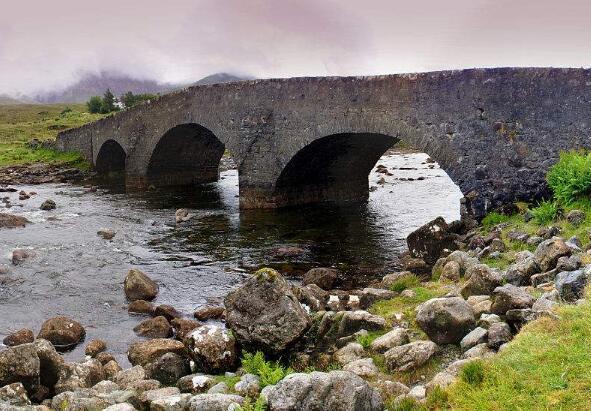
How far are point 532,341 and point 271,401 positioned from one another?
256 centimetres

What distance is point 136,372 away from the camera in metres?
8.41

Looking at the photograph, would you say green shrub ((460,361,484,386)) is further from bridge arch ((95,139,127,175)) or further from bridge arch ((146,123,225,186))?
bridge arch ((95,139,127,175))

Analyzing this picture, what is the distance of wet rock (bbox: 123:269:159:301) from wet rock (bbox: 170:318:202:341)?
2.21 meters

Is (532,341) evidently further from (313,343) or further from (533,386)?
(313,343)

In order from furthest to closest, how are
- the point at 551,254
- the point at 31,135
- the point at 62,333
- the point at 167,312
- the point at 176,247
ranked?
the point at 31,135, the point at 176,247, the point at 167,312, the point at 62,333, the point at 551,254

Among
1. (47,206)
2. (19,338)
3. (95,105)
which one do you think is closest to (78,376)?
(19,338)

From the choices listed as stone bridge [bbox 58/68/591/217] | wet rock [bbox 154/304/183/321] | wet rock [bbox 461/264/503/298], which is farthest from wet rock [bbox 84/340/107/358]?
stone bridge [bbox 58/68/591/217]

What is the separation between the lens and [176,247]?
18281 millimetres

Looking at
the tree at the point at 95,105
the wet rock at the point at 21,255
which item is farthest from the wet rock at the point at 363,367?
the tree at the point at 95,105

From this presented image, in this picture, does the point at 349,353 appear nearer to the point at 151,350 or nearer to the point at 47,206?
the point at 151,350

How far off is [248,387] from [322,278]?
662 cm

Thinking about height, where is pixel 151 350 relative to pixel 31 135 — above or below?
below

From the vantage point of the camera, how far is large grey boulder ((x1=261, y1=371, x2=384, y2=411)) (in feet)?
17.7

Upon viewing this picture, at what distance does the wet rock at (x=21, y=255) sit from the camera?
16.7 m
